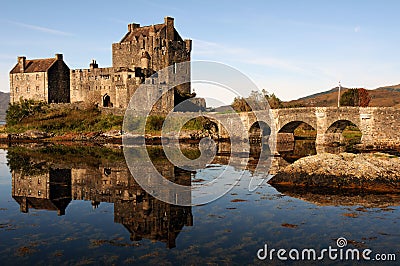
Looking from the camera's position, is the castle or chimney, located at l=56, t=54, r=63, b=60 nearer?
the castle

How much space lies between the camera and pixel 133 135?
44875mm

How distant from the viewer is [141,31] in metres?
57.0

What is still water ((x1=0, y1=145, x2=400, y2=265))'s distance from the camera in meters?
8.79

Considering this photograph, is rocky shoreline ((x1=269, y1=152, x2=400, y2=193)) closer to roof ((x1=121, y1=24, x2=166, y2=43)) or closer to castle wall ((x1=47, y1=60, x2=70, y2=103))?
roof ((x1=121, y1=24, x2=166, y2=43))

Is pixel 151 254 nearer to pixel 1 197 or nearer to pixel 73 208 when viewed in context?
pixel 73 208

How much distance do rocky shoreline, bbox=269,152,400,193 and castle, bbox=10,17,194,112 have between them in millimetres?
34016

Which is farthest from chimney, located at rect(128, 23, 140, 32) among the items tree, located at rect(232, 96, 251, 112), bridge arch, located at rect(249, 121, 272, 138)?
bridge arch, located at rect(249, 121, 272, 138)

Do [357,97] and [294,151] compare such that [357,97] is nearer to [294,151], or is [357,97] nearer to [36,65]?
[294,151]

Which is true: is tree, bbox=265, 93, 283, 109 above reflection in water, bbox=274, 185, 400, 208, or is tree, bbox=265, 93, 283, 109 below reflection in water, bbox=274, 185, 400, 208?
above

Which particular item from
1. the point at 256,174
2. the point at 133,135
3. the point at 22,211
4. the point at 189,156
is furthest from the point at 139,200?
the point at 133,135

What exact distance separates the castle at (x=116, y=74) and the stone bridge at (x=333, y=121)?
1451cm

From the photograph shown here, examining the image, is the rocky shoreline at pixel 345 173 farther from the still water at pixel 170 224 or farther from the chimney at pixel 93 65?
the chimney at pixel 93 65

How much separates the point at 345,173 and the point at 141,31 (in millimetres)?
46182

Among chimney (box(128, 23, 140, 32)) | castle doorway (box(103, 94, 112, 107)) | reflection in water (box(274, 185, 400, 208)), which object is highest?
chimney (box(128, 23, 140, 32))
